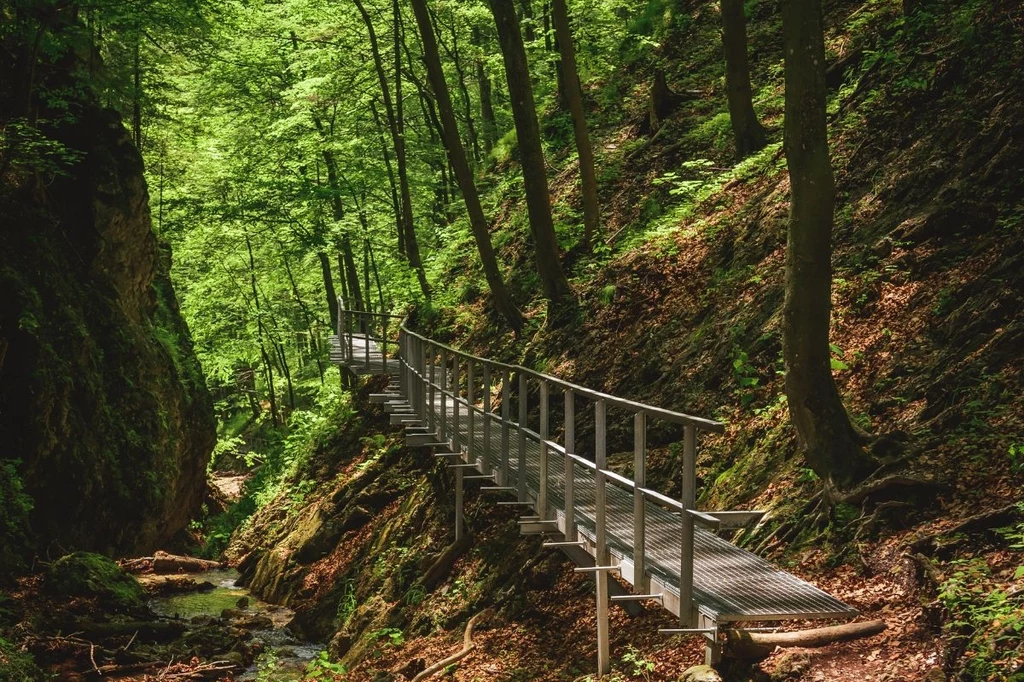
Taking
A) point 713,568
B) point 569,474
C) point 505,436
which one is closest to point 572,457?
point 569,474

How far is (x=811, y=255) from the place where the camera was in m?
6.46

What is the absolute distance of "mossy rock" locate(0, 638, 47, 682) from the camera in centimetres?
849

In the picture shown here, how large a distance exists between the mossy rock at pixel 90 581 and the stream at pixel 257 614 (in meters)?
1.14

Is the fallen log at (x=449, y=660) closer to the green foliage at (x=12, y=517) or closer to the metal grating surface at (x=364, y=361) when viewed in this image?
the green foliage at (x=12, y=517)

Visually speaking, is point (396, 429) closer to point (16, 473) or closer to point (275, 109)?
point (16, 473)

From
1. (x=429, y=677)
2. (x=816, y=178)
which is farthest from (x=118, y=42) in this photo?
(x=816, y=178)

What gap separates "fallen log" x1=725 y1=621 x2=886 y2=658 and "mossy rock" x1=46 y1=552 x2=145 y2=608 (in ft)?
33.2

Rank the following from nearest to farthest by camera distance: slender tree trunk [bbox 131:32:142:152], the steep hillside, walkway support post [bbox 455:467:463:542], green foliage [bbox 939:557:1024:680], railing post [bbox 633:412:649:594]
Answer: green foliage [bbox 939:557:1024:680], railing post [bbox 633:412:649:594], walkway support post [bbox 455:467:463:542], the steep hillside, slender tree trunk [bbox 131:32:142:152]

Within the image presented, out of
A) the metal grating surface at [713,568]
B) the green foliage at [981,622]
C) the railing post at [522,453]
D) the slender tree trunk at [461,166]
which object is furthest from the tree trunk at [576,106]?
the green foliage at [981,622]

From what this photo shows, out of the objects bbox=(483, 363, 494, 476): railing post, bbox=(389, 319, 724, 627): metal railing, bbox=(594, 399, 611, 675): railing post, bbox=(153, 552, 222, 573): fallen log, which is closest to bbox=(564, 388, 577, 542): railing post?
bbox=(389, 319, 724, 627): metal railing

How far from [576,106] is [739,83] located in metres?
2.58

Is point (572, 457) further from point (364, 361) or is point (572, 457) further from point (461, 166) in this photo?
point (364, 361)

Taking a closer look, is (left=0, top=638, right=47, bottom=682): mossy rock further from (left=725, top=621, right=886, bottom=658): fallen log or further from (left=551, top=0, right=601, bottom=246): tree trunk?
(left=551, top=0, right=601, bottom=246): tree trunk

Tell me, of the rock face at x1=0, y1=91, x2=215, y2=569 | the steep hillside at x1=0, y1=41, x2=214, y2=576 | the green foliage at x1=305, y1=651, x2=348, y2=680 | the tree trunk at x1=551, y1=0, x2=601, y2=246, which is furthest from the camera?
the tree trunk at x1=551, y1=0, x2=601, y2=246
